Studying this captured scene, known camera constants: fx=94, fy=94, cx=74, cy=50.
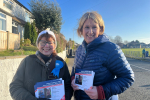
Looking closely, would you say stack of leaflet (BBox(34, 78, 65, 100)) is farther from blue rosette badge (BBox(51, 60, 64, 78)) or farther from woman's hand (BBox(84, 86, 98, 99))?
woman's hand (BBox(84, 86, 98, 99))

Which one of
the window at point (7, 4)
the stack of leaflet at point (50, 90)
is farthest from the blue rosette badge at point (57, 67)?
the window at point (7, 4)

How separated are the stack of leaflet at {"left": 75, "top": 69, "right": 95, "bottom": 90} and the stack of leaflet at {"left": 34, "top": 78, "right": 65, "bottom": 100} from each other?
27 cm

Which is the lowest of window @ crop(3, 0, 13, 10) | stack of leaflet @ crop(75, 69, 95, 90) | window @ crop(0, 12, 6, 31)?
stack of leaflet @ crop(75, 69, 95, 90)

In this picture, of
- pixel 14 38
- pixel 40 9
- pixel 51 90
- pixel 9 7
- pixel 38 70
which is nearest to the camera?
pixel 51 90

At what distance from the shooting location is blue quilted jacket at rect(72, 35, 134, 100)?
120cm

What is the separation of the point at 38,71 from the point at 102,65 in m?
1.02

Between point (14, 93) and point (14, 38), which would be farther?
point (14, 38)

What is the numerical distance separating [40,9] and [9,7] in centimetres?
390

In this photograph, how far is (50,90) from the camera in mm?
1303

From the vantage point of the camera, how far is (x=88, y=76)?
1.29m

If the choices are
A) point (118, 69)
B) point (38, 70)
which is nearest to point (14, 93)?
point (38, 70)

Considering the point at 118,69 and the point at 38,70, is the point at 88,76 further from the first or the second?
the point at 38,70

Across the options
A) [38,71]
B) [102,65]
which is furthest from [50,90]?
[102,65]

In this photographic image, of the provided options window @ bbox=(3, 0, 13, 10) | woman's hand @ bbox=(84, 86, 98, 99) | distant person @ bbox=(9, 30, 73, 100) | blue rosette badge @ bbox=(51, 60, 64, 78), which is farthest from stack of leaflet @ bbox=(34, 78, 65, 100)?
window @ bbox=(3, 0, 13, 10)
